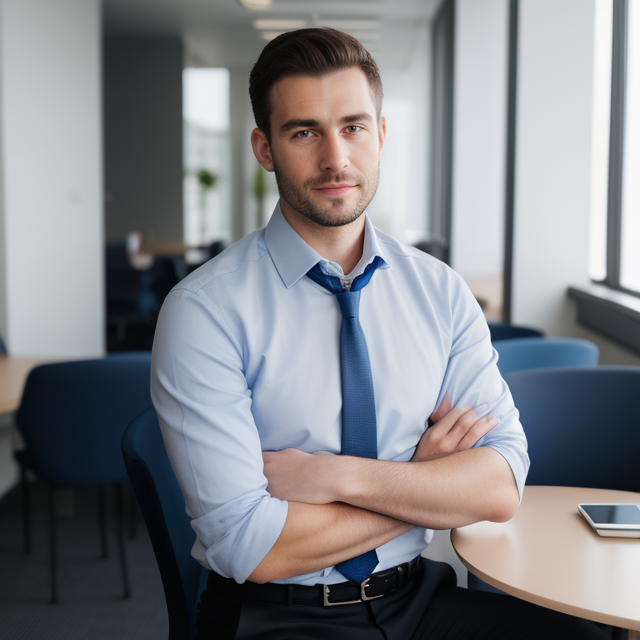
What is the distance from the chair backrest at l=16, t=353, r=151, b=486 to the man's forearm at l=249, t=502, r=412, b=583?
1.20 m

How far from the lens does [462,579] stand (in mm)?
1631

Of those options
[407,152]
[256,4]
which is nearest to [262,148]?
[256,4]

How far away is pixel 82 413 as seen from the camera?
229 centimetres

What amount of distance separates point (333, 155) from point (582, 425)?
1.03 metres

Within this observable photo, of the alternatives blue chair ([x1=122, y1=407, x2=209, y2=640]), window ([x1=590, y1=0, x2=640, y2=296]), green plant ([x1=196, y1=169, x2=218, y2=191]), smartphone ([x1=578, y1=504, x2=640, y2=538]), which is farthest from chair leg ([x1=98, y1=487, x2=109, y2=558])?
green plant ([x1=196, y1=169, x2=218, y2=191])

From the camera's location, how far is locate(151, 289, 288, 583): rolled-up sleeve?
115 centimetres

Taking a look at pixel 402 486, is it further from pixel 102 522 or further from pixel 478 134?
pixel 478 134

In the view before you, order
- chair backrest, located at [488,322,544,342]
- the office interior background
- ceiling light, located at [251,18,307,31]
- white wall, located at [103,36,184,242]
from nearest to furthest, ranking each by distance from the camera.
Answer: chair backrest, located at [488,322,544,342] → the office interior background → ceiling light, located at [251,18,307,31] → white wall, located at [103,36,184,242]

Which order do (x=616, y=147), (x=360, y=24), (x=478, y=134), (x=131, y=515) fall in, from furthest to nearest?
(x=360, y=24) → (x=478, y=134) → (x=616, y=147) → (x=131, y=515)

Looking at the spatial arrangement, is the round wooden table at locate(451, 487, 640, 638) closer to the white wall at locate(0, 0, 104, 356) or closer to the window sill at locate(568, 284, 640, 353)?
the window sill at locate(568, 284, 640, 353)

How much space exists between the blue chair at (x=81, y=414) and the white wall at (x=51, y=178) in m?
1.41

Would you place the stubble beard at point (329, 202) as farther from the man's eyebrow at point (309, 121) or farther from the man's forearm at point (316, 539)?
the man's forearm at point (316, 539)

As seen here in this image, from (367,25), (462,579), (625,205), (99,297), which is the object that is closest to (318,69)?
(462,579)

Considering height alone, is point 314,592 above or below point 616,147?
below
